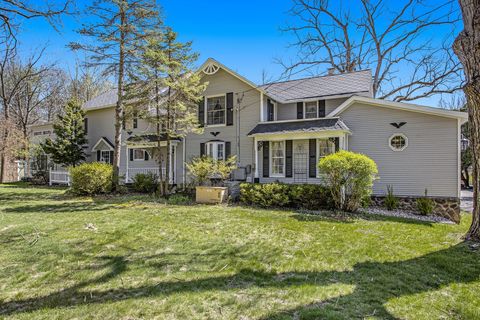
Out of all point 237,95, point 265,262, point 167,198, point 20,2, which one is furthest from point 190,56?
point 265,262

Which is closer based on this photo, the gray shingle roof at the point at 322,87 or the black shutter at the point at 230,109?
Answer: the gray shingle roof at the point at 322,87

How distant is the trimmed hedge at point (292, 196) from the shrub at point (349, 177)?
1.53ft

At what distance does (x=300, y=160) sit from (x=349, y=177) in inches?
170

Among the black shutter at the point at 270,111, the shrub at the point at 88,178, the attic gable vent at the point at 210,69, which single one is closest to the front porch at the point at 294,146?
the black shutter at the point at 270,111

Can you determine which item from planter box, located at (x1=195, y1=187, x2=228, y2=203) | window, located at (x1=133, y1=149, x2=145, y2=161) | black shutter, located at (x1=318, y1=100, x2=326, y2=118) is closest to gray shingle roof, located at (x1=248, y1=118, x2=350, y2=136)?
black shutter, located at (x1=318, y1=100, x2=326, y2=118)

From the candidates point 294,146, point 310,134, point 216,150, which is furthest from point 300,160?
point 216,150

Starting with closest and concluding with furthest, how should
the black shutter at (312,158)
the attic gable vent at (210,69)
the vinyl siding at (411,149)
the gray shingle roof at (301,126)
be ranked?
the vinyl siding at (411,149) → the gray shingle roof at (301,126) → the black shutter at (312,158) → the attic gable vent at (210,69)

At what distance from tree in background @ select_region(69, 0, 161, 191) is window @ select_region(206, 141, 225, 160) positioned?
15.0 ft

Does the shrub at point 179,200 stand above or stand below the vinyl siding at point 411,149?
below

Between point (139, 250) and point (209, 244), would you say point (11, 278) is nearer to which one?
point (139, 250)

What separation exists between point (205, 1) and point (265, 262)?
11.7 meters

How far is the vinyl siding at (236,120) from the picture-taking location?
14312 millimetres

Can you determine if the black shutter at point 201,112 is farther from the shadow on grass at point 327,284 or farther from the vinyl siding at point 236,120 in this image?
the shadow on grass at point 327,284

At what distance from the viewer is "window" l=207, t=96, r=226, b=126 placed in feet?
49.7
